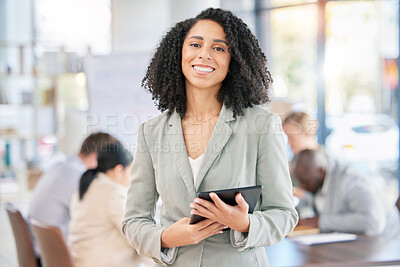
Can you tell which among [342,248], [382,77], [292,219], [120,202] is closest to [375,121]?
[382,77]

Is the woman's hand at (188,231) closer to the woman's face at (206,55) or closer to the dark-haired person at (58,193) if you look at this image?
the woman's face at (206,55)

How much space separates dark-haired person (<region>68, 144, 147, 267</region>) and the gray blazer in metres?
1.39

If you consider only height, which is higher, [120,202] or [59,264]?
[120,202]

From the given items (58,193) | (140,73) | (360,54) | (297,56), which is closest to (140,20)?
(297,56)

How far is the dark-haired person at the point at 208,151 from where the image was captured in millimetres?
1279

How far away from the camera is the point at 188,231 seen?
1.21 meters

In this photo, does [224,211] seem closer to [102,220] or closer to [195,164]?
[195,164]

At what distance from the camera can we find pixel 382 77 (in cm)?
532

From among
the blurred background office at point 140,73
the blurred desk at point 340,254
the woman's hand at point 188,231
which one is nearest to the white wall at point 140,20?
the blurred background office at point 140,73

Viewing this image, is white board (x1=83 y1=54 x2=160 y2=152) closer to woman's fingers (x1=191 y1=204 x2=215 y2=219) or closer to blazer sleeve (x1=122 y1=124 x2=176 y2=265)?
blazer sleeve (x1=122 y1=124 x2=176 y2=265)

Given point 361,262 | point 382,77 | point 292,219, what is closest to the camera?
point 292,219

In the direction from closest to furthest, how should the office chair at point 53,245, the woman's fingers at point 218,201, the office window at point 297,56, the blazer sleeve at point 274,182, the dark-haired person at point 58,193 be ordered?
the woman's fingers at point 218,201
the blazer sleeve at point 274,182
the office chair at point 53,245
the dark-haired person at point 58,193
the office window at point 297,56

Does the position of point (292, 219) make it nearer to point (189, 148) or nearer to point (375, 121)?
point (189, 148)

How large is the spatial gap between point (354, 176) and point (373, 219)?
0.29 m
